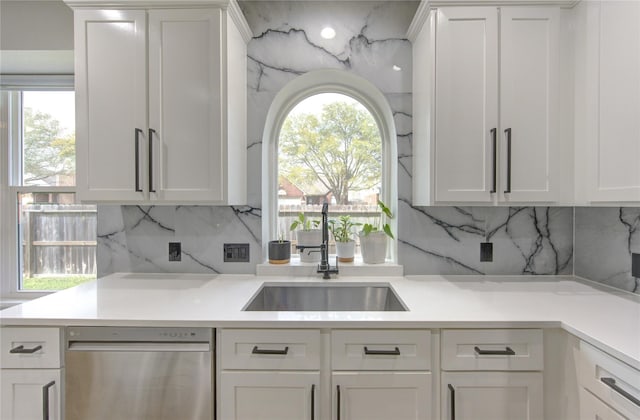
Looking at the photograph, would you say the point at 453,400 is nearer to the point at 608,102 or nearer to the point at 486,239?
the point at 486,239

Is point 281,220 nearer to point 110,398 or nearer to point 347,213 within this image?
point 347,213

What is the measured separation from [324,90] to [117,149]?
1230 mm

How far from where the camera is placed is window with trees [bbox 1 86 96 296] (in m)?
2.35

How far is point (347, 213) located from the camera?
2.27 meters

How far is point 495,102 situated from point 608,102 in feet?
1.36

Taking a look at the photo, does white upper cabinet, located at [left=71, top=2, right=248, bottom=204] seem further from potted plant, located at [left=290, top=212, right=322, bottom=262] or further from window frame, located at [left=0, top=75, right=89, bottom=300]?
window frame, located at [left=0, top=75, right=89, bottom=300]

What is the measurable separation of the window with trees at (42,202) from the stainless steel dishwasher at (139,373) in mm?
1266

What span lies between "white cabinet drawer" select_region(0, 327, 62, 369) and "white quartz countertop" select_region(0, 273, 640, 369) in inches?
1.5

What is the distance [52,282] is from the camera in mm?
2391

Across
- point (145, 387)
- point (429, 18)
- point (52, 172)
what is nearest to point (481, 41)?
point (429, 18)

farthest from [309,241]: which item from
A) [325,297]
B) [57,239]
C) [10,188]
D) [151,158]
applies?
[10,188]

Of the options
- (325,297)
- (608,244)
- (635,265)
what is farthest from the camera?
(325,297)

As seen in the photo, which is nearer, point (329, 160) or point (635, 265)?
point (635, 265)

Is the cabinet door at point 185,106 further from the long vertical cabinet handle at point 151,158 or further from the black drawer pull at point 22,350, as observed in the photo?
the black drawer pull at point 22,350
